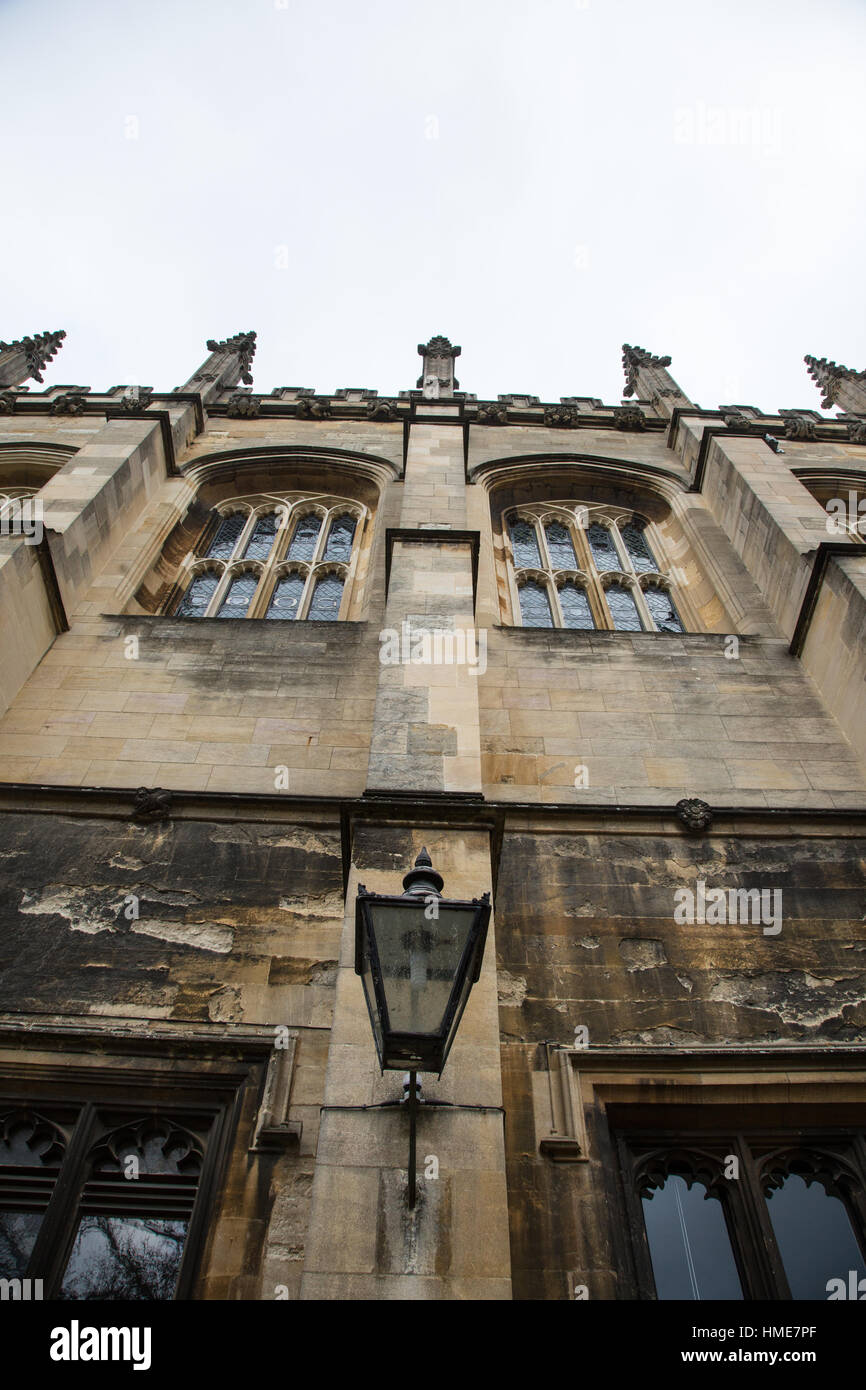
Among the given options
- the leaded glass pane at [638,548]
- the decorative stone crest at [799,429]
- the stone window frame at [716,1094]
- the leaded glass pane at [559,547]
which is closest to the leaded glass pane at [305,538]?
the leaded glass pane at [559,547]

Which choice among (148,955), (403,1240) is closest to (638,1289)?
(403,1240)

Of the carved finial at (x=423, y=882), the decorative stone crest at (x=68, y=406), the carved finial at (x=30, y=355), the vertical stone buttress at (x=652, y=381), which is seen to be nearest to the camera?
the carved finial at (x=423, y=882)

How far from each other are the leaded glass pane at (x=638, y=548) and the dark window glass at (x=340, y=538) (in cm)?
330

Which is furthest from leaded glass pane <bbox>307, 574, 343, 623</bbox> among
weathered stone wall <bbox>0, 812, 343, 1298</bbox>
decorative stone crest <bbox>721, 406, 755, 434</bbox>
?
decorative stone crest <bbox>721, 406, 755, 434</bbox>

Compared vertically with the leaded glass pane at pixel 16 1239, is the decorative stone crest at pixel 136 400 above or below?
above

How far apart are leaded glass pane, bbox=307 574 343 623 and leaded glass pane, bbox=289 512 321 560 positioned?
662 mm

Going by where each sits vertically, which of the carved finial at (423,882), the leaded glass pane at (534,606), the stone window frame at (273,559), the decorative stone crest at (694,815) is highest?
the stone window frame at (273,559)

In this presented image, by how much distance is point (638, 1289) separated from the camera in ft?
12.2

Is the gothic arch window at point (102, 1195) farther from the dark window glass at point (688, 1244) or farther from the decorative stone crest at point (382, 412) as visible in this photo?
the decorative stone crest at point (382, 412)

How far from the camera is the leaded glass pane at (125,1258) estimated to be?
375 centimetres

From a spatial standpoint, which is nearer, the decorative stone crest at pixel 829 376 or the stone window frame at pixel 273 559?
the stone window frame at pixel 273 559

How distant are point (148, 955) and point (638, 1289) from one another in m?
2.84
